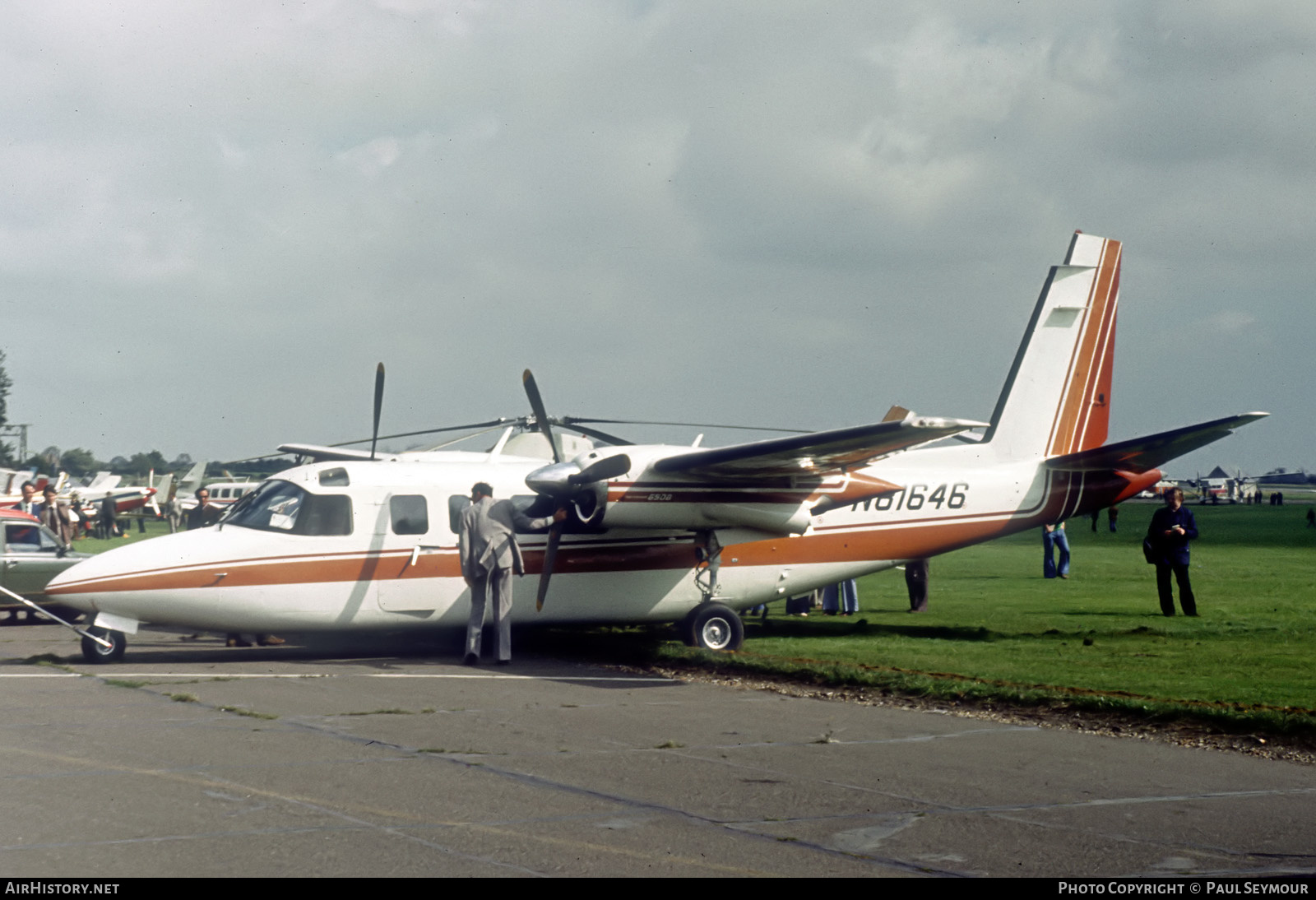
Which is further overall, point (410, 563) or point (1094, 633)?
point (1094, 633)

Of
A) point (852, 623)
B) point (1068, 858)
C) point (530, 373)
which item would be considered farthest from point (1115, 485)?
point (1068, 858)

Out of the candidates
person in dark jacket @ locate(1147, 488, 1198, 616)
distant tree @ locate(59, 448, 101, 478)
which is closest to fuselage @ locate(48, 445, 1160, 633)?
person in dark jacket @ locate(1147, 488, 1198, 616)

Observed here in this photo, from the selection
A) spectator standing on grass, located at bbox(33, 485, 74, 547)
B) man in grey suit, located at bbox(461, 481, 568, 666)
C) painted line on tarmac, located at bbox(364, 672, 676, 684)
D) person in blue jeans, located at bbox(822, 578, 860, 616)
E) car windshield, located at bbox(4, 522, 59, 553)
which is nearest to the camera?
painted line on tarmac, located at bbox(364, 672, 676, 684)

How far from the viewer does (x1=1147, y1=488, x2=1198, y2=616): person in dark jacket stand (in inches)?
711

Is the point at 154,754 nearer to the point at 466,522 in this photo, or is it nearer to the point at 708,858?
the point at 708,858

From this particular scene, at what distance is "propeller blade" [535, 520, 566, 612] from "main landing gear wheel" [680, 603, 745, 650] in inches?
75.4

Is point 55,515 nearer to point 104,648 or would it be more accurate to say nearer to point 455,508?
point 104,648

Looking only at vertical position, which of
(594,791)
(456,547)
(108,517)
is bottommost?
(594,791)

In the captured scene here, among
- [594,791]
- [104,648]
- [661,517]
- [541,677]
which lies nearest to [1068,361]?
[661,517]

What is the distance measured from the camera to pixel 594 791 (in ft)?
22.9

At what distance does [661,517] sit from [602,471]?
3.58ft

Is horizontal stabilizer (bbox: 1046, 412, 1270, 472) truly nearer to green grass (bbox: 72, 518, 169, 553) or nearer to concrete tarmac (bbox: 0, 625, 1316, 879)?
concrete tarmac (bbox: 0, 625, 1316, 879)

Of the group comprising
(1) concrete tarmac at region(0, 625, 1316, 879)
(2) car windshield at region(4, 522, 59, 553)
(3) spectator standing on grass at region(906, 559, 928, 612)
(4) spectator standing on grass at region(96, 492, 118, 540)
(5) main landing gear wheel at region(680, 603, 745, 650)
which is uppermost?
(4) spectator standing on grass at region(96, 492, 118, 540)

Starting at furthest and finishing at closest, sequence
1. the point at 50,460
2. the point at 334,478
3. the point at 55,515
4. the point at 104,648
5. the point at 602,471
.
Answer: the point at 50,460 < the point at 55,515 < the point at 334,478 < the point at 602,471 < the point at 104,648
